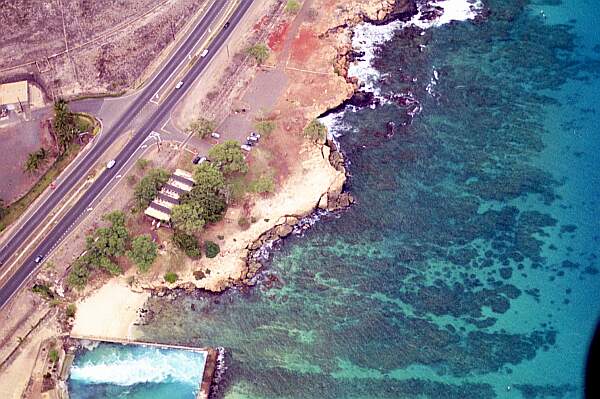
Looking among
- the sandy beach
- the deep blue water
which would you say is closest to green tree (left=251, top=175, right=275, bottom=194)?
the deep blue water

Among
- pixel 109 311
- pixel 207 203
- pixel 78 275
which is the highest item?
pixel 207 203

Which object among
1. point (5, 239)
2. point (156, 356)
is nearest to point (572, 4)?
point (156, 356)

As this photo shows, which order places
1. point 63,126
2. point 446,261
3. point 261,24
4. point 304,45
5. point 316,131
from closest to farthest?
point 446,261 → point 63,126 → point 316,131 → point 304,45 → point 261,24

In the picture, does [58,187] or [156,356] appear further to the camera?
[58,187]

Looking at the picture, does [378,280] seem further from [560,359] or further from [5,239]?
[5,239]

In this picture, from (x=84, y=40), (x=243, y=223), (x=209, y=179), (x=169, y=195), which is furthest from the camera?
(x=84, y=40)

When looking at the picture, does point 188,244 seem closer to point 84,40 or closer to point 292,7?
point 84,40

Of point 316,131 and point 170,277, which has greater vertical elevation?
point 316,131

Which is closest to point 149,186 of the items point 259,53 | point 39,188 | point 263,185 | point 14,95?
point 263,185
